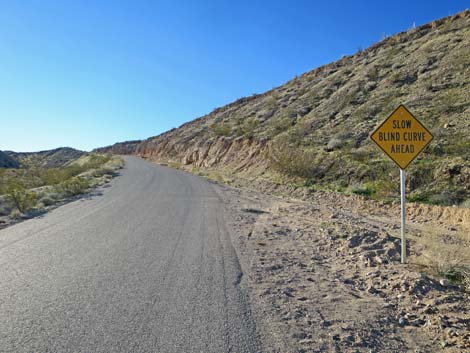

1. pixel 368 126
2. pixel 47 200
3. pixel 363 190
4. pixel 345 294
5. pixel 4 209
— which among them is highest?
pixel 368 126

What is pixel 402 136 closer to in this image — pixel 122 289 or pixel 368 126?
pixel 122 289

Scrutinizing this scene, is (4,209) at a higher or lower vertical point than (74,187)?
lower

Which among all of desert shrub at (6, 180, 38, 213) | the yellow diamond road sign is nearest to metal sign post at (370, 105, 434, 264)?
the yellow diamond road sign

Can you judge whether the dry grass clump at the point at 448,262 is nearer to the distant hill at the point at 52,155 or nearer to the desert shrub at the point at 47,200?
the desert shrub at the point at 47,200

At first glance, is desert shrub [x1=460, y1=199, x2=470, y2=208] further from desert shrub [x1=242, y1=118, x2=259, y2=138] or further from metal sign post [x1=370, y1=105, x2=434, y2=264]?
desert shrub [x1=242, y1=118, x2=259, y2=138]

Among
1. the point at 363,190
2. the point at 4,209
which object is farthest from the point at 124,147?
the point at 363,190

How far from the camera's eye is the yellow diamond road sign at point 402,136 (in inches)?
252

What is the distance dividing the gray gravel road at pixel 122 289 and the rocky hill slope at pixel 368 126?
A: 26.9 feet

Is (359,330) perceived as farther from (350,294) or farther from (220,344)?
(220,344)

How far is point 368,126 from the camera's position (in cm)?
1953

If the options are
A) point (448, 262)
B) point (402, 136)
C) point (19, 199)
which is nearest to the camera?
point (448, 262)

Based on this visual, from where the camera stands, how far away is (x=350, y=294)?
4.88m

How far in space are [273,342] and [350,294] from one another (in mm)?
1839

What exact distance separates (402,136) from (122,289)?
5.64m
